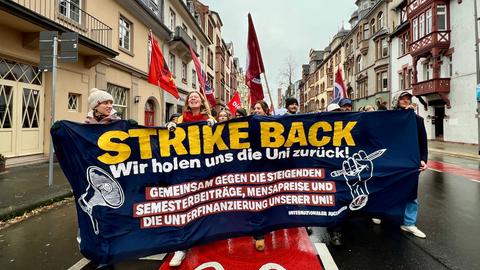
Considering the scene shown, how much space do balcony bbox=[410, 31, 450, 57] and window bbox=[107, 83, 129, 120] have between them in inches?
868

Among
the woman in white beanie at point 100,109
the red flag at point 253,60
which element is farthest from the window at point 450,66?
the woman in white beanie at point 100,109

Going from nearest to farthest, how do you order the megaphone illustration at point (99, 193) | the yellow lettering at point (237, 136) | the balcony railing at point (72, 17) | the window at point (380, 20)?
1. the megaphone illustration at point (99, 193)
2. the yellow lettering at point (237, 136)
3. the balcony railing at point (72, 17)
4. the window at point (380, 20)

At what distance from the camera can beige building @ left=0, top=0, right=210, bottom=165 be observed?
353 inches

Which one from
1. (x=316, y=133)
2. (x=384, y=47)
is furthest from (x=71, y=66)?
(x=384, y=47)

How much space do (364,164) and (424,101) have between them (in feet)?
84.1

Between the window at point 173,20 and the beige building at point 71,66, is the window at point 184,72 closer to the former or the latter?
the window at point 173,20

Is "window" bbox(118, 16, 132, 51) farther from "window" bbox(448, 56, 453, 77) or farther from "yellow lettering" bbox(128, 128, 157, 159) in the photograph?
"window" bbox(448, 56, 453, 77)

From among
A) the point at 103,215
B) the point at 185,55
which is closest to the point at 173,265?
the point at 103,215

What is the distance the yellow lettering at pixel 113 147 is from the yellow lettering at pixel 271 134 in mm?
1512

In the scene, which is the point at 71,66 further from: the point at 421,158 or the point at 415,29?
the point at 415,29

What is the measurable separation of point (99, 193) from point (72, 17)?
11.3 meters

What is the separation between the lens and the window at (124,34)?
14.9m

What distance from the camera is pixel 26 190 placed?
6418 millimetres

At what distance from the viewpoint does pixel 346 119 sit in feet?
12.1
